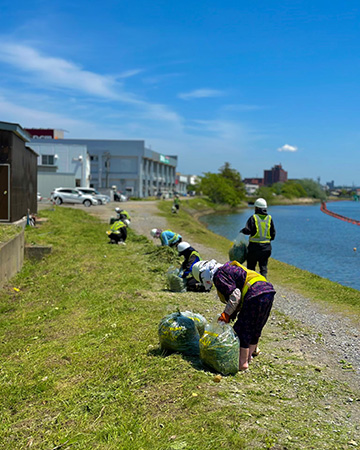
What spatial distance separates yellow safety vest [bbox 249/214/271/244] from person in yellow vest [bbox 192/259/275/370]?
342cm

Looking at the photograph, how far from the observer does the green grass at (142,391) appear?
4.00 metres

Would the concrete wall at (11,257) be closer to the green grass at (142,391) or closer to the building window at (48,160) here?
the green grass at (142,391)

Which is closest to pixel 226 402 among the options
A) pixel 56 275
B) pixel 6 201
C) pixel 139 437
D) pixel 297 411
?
pixel 297 411

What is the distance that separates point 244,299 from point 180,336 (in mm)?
976

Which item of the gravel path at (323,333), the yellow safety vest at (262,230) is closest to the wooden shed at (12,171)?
the gravel path at (323,333)

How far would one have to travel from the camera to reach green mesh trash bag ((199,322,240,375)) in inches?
201

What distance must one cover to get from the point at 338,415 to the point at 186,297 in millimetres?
4788

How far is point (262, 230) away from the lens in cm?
870

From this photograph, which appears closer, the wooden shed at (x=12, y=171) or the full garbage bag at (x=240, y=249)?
the full garbage bag at (x=240, y=249)

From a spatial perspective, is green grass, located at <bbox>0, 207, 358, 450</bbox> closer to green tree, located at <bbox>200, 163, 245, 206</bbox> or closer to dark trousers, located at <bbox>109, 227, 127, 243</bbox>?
dark trousers, located at <bbox>109, 227, 127, 243</bbox>

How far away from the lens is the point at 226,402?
4.53 m

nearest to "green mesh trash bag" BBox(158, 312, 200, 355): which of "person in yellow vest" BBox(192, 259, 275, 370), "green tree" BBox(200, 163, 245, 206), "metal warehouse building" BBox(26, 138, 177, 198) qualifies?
"person in yellow vest" BBox(192, 259, 275, 370)

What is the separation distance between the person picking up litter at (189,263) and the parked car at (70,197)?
33881 mm

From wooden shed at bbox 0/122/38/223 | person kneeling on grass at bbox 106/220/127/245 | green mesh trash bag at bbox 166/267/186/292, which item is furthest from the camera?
person kneeling on grass at bbox 106/220/127/245
